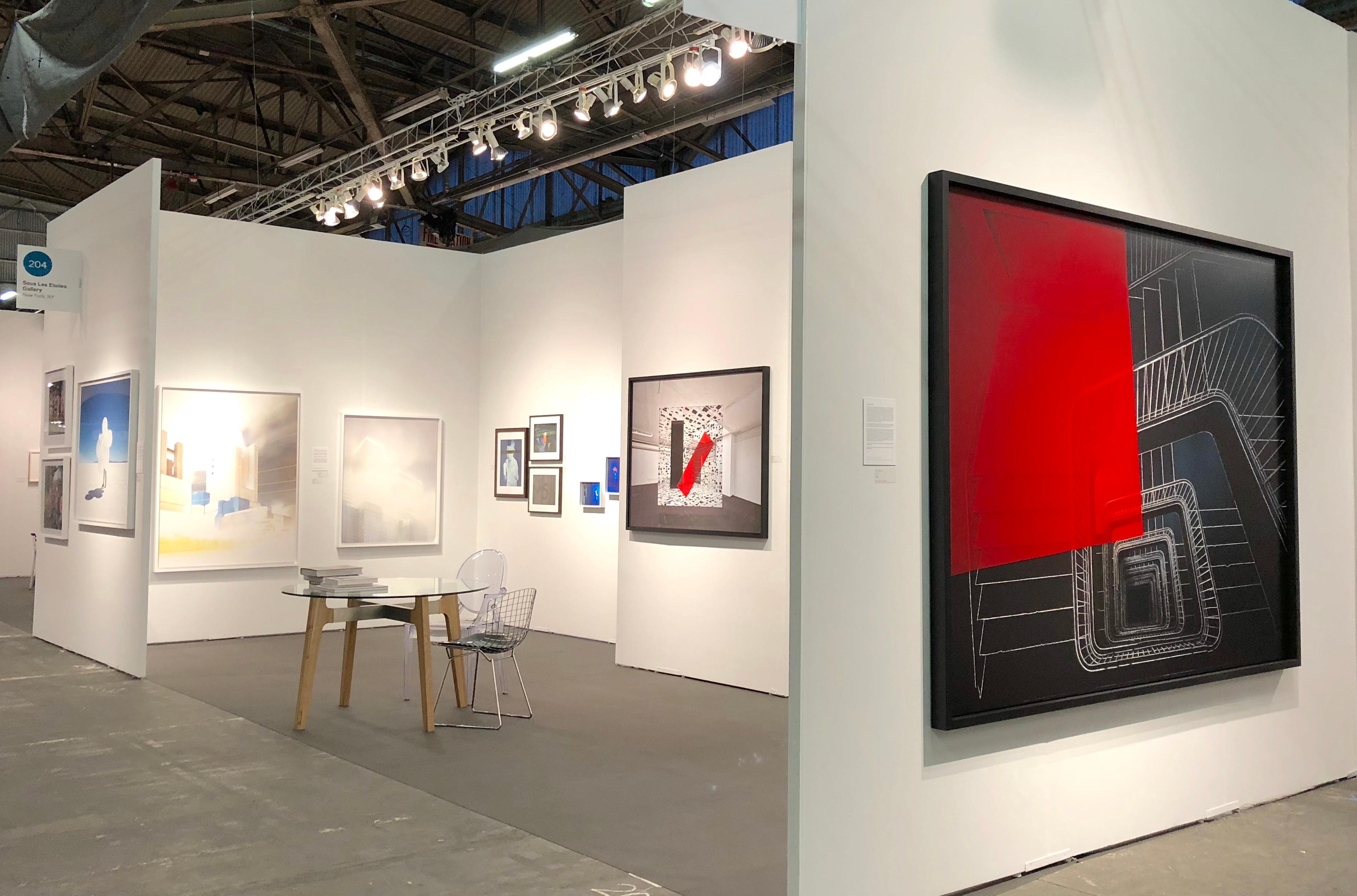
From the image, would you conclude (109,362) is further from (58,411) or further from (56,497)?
(56,497)

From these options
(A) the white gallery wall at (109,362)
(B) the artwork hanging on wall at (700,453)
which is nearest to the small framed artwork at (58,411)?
(A) the white gallery wall at (109,362)

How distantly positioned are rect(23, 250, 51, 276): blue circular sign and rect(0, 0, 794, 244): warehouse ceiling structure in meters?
2.01

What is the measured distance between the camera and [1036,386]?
4.16m

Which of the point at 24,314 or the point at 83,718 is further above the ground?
the point at 24,314

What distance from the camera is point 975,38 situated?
162 inches

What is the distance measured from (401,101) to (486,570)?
6549 millimetres

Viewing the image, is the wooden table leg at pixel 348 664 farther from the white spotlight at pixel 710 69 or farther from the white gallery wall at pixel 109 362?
the white spotlight at pixel 710 69

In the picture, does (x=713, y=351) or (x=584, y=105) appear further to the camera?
(x=584, y=105)

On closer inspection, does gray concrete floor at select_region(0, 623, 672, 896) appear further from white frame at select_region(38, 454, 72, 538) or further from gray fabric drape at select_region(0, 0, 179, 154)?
gray fabric drape at select_region(0, 0, 179, 154)

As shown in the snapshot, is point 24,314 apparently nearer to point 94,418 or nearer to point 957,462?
point 94,418

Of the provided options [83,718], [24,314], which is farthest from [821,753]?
[24,314]

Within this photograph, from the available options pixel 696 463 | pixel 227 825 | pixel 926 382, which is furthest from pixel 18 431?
pixel 926 382

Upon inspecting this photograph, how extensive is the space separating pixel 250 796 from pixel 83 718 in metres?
2.32

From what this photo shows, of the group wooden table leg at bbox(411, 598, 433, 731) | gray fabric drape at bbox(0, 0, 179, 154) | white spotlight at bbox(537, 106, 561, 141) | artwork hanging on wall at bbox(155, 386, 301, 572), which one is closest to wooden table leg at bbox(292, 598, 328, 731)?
wooden table leg at bbox(411, 598, 433, 731)
